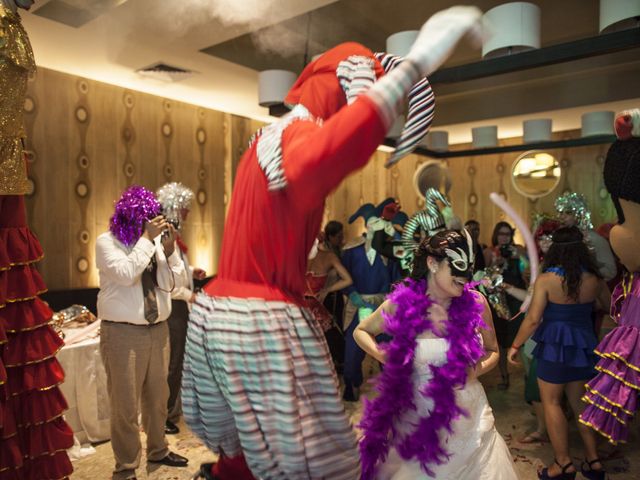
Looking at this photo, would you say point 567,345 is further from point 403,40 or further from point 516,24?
point 403,40

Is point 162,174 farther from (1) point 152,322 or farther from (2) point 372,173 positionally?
(2) point 372,173

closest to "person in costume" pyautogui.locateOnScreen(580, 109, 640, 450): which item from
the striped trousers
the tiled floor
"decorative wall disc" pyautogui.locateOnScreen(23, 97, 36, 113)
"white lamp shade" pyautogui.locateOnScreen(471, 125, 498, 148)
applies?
the tiled floor

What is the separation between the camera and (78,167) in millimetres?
5297

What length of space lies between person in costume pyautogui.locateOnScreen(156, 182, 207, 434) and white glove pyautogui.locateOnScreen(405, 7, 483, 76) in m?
2.61

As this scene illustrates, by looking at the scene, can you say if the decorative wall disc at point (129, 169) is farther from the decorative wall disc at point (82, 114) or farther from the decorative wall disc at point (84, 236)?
the decorative wall disc at point (84, 236)

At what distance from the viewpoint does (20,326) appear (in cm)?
177

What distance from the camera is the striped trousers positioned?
94 cm

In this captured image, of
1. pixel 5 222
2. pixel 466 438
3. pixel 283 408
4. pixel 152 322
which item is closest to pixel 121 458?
pixel 152 322

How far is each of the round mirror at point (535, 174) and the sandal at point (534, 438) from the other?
600cm

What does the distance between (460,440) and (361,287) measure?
2.63 metres

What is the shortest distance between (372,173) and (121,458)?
7565mm

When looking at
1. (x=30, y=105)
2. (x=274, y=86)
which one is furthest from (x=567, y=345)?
(x=30, y=105)

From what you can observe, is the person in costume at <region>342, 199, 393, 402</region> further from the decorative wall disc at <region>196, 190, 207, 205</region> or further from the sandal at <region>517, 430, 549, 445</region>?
the decorative wall disc at <region>196, 190, 207, 205</region>

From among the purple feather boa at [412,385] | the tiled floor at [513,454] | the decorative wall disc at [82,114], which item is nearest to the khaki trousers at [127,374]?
the tiled floor at [513,454]
